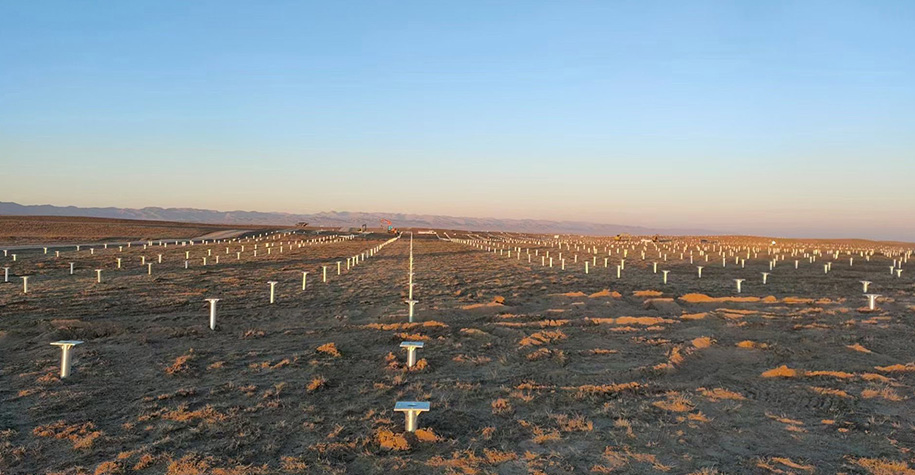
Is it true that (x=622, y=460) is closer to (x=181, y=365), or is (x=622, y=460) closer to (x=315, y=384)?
(x=315, y=384)

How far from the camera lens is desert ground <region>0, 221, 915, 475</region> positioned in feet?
20.4

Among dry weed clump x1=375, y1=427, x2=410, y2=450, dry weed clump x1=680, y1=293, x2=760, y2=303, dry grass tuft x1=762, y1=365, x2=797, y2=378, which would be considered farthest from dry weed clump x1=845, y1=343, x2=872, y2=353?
dry weed clump x1=375, y1=427, x2=410, y2=450

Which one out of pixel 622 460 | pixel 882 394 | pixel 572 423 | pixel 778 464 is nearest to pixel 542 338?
pixel 572 423

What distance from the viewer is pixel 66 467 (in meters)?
5.85

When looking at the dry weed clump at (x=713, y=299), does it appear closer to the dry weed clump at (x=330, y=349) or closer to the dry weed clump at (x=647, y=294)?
the dry weed clump at (x=647, y=294)

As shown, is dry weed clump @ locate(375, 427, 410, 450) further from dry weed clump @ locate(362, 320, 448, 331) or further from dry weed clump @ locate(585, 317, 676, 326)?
dry weed clump @ locate(585, 317, 676, 326)

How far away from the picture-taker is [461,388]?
882 centimetres

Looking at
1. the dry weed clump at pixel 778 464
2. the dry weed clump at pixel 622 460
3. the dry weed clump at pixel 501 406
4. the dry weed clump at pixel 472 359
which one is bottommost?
the dry weed clump at pixel 472 359

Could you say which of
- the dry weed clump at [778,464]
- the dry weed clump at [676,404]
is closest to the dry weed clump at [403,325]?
the dry weed clump at [676,404]

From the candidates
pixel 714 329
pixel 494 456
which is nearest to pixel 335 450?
pixel 494 456

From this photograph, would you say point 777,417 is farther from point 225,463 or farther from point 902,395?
point 225,463

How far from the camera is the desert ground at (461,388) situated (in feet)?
20.4

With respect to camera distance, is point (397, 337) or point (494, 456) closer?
point (494, 456)

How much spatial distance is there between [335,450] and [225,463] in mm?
1177
